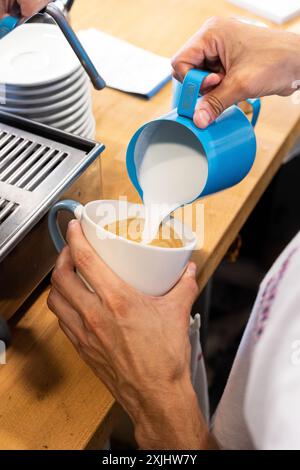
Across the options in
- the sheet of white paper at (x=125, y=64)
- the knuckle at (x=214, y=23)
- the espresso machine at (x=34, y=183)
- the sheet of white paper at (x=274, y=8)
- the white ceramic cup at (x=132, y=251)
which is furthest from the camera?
the sheet of white paper at (x=274, y=8)

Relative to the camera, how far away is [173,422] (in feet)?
1.86

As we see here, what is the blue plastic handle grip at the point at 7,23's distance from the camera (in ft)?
1.81

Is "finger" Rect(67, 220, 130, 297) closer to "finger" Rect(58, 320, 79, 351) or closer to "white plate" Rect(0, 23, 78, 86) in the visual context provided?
"finger" Rect(58, 320, 79, 351)

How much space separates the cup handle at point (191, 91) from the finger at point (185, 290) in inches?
7.2

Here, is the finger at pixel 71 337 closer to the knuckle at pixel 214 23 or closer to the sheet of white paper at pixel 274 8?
the knuckle at pixel 214 23

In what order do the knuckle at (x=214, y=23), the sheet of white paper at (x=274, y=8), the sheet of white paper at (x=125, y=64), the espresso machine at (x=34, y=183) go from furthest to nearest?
1. the sheet of white paper at (x=274, y=8)
2. the sheet of white paper at (x=125, y=64)
3. the knuckle at (x=214, y=23)
4. the espresso machine at (x=34, y=183)

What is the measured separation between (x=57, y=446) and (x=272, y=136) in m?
0.68

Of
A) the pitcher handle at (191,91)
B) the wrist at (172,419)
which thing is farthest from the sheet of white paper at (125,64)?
the wrist at (172,419)

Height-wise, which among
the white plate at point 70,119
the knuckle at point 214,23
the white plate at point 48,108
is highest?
the knuckle at point 214,23

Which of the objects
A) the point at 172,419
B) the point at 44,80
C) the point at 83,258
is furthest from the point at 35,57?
the point at 172,419

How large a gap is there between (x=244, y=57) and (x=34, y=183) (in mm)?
332

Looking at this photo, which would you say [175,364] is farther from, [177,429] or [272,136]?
[272,136]

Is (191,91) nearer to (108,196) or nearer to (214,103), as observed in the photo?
(214,103)

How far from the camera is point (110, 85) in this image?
3.59ft
